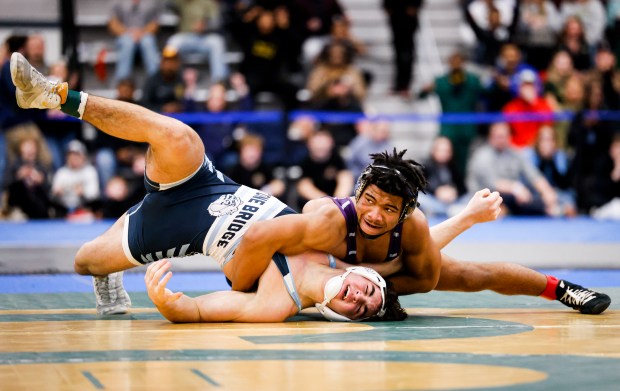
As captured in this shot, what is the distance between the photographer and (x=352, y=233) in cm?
507

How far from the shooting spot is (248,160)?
10.2 m

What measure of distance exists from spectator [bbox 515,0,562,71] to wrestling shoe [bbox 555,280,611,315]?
7.37 metres

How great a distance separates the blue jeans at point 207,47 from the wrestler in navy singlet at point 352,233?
718cm

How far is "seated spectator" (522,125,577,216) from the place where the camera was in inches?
434

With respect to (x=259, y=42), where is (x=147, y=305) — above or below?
below

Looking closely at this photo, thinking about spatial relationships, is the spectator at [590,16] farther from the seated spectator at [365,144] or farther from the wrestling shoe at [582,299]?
the wrestling shoe at [582,299]

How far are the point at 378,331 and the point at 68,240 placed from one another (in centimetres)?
433

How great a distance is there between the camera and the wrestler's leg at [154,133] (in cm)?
497

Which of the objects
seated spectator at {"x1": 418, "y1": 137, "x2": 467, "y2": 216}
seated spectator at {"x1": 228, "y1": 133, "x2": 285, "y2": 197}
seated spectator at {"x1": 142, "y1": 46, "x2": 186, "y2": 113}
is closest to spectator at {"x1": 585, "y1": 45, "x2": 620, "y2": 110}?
seated spectator at {"x1": 418, "y1": 137, "x2": 467, "y2": 216}

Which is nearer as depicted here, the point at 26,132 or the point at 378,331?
the point at 378,331

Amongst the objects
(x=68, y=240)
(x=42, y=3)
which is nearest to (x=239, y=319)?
(x=68, y=240)

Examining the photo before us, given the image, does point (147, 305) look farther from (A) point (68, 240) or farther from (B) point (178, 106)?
(B) point (178, 106)

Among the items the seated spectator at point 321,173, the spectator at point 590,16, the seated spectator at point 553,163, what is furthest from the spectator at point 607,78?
the seated spectator at point 321,173

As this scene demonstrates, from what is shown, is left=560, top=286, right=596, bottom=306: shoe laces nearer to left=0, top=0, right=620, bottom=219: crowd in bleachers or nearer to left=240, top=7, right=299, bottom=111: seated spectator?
left=0, top=0, right=620, bottom=219: crowd in bleachers
